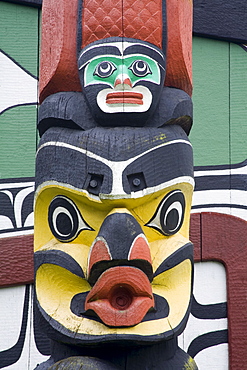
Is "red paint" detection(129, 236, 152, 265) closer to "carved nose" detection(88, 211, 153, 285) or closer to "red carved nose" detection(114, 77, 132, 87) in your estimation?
"carved nose" detection(88, 211, 153, 285)

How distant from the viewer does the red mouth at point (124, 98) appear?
378 centimetres

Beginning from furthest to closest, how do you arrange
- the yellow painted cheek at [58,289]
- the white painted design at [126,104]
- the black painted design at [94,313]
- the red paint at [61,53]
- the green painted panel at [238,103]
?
the green painted panel at [238,103]
the red paint at [61,53]
the white painted design at [126,104]
the yellow painted cheek at [58,289]
the black painted design at [94,313]

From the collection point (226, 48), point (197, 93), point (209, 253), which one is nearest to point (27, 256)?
point (209, 253)

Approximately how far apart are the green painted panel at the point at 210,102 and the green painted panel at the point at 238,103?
0.06m

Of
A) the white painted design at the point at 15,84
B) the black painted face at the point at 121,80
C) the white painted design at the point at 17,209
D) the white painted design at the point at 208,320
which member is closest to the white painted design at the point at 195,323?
the white painted design at the point at 208,320

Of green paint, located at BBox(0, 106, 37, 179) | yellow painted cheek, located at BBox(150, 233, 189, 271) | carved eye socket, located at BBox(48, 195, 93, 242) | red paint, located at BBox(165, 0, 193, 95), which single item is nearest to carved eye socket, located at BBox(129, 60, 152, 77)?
red paint, located at BBox(165, 0, 193, 95)

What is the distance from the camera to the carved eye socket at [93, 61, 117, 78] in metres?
3.84

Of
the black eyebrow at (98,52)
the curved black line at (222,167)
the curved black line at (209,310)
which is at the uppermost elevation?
the black eyebrow at (98,52)

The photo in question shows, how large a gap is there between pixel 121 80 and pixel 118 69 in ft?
0.27

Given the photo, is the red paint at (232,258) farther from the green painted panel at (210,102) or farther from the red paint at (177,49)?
the red paint at (177,49)

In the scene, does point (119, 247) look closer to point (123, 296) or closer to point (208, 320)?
point (123, 296)

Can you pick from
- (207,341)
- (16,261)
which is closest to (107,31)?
(16,261)

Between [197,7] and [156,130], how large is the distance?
3.09 m

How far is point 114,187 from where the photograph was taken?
11.7 feet
